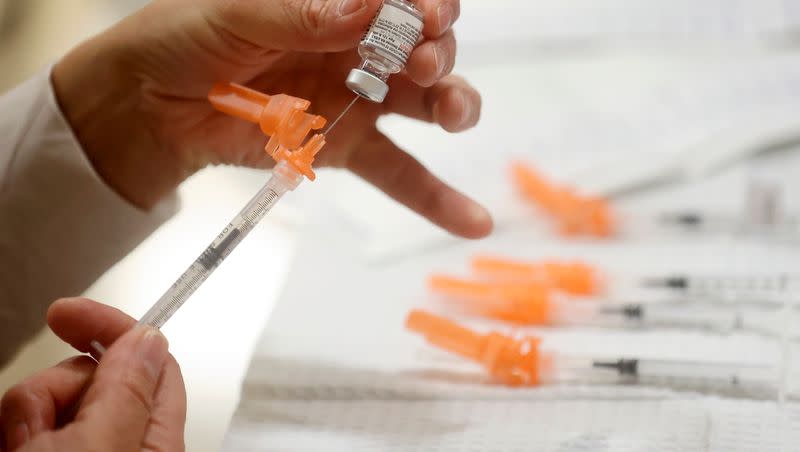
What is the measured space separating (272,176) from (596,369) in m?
0.43

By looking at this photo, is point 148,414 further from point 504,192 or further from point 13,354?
point 504,192

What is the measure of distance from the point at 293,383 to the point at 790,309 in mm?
618

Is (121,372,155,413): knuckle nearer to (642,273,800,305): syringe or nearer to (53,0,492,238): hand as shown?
(53,0,492,238): hand

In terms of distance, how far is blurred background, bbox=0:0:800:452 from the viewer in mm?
1085

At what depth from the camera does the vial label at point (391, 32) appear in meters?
0.77

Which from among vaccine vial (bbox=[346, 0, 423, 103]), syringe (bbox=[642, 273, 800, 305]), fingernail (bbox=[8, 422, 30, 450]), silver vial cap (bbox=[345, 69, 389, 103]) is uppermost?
vaccine vial (bbox=[346, 0, 423, 103])

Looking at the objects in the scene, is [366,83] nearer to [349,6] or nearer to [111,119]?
[349,6]

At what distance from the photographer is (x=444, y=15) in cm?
80

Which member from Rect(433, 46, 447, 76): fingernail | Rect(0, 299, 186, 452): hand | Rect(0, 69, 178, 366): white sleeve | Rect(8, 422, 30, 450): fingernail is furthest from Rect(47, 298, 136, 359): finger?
Rect(433, 46, 447, 76): fingernail

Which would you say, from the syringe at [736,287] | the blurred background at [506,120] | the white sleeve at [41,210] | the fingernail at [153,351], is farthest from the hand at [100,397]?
the syringe at [736,287]

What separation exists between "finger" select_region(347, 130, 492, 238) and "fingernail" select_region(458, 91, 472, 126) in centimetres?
12

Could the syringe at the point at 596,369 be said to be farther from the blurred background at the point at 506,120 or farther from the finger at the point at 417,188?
the blurred background at the point at 506,120

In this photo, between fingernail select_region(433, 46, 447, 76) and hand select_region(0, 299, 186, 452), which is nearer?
hand select_region(0, 299, 186, 452)

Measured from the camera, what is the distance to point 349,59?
39.1 inches
